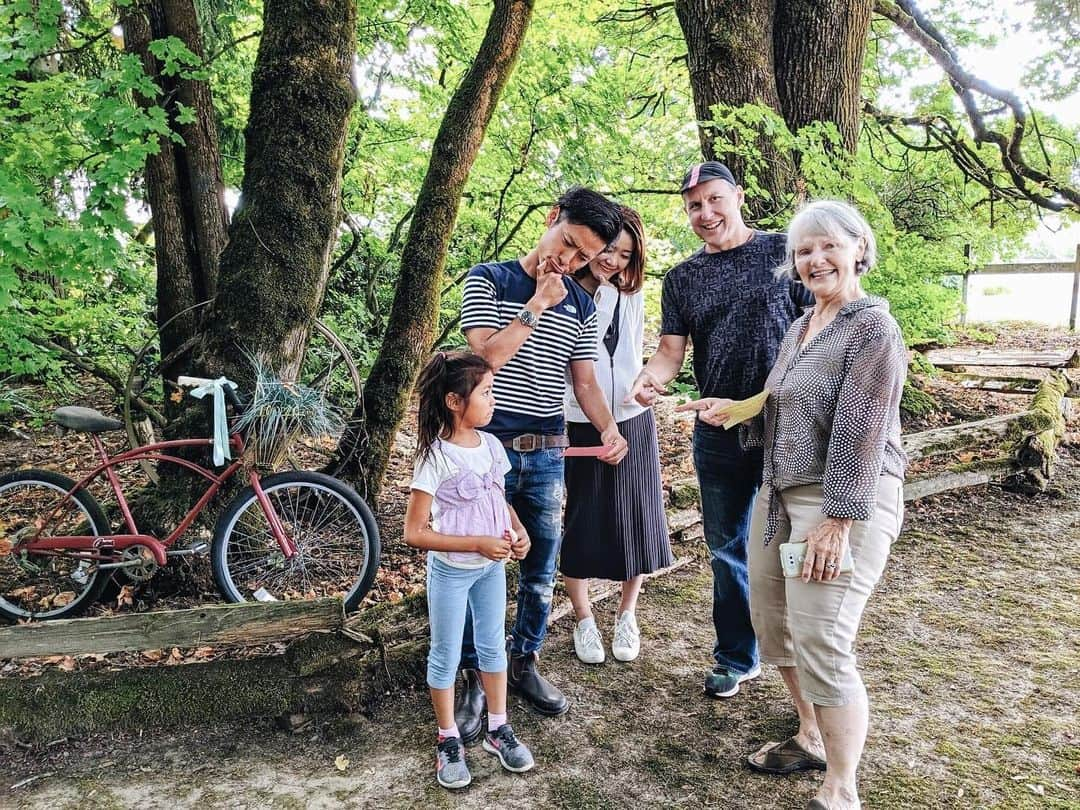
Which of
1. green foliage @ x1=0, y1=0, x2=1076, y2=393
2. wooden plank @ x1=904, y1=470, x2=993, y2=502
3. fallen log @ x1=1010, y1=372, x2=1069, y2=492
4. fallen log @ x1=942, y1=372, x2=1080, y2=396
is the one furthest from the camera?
fallen log @ x1=942, y1=372, x2=1080, y2=396

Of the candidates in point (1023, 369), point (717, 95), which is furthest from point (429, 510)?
point (1023, 369)

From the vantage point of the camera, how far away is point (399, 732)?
2742 millimetres

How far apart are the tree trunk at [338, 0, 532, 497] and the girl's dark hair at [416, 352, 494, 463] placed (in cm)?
276

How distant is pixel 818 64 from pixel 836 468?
423cm

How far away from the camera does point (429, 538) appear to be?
87.4 inches

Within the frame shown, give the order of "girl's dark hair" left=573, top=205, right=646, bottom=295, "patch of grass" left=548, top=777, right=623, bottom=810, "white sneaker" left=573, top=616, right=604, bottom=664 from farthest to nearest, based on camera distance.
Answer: "white sneaker" left=573, top=616, right=604, bottom=664, "girl's dark hair" left=573, top=205, right=646, bottom=295, "patch of grass" left=548, top=777, right=623, bottom=810

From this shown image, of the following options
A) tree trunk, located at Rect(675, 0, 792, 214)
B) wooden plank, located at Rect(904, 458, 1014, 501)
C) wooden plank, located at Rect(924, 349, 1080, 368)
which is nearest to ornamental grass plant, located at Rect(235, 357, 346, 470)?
tree trunk, located at Rect(675, 0, 792, 214)

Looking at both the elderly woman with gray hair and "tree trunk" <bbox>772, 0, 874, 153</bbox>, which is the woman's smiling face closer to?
the elderly woman with gray hair

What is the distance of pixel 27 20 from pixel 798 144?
4.51 meters

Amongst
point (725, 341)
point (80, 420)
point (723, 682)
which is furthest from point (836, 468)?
point (80, 420)

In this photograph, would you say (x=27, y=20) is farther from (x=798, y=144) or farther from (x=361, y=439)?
(x=798, y=144)

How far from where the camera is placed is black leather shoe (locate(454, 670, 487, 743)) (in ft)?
8.70

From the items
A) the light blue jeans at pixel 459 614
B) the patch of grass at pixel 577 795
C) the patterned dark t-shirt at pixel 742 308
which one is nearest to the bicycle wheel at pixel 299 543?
the light blue jeans at pixel 459 614

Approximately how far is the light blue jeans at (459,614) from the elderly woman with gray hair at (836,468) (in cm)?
94
